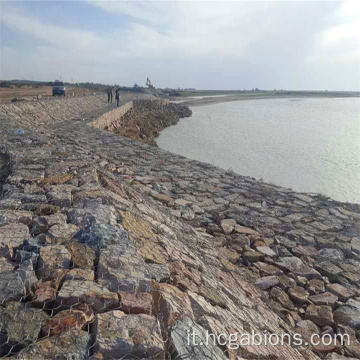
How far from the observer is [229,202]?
18.3 feet

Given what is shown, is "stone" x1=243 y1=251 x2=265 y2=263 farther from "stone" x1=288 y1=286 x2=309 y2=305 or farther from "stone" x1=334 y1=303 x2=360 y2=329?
"stone" x1=334 y1=303 x2=360 y2=329

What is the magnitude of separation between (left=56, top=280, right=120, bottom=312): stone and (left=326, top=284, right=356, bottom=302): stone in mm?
2563

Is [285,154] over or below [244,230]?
below

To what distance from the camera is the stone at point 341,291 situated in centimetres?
343

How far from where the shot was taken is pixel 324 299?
11.0 feet

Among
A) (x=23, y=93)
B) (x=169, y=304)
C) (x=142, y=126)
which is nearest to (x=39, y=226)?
(x=169, y=304)

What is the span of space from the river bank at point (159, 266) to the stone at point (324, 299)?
12 mm

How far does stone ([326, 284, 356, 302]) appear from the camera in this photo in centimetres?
343

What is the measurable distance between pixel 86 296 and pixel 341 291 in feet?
9.17

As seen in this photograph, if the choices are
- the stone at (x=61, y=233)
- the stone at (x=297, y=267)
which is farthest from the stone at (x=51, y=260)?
the stone at (x=297, y=267)

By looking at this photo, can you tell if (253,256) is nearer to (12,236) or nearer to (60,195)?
(60,195)

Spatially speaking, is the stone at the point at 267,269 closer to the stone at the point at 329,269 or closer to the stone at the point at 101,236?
the stone at the point at 329,269

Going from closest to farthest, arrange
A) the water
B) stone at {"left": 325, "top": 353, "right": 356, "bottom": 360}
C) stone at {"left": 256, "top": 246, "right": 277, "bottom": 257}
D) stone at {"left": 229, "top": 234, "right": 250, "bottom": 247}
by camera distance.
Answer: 1. stone at {"left": 325, "top": 353, "right": 356, "bottom": 360}
2. stone at {"left": 256, "top": 246, "right": 277, "bottom": 257}
3. stone at {"left": 229, "top": 234, "right": 250, "bottom": 247}
4. the water

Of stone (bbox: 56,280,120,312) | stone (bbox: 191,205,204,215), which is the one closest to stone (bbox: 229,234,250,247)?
stone (bbox: 191,205,204,215)
